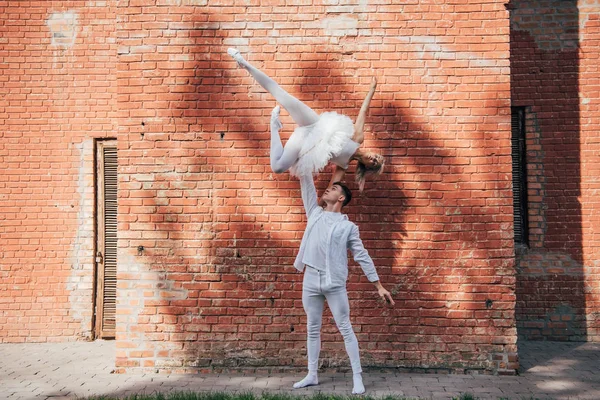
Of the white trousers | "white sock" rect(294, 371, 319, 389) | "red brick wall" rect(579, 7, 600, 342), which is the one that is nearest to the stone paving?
"white sock" rect(294, 371, 319, 389)

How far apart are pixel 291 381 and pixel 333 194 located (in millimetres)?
2018

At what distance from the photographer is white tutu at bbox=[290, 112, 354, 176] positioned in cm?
519

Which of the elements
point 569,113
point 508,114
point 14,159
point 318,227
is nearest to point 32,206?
point 14,159

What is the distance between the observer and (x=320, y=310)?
17.4ft

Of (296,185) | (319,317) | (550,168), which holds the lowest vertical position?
(319,317)

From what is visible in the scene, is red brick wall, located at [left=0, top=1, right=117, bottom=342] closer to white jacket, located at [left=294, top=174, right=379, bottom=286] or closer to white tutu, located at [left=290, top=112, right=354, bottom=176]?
white tutu, located at [left=290, top=112, right=354, bottom=176]

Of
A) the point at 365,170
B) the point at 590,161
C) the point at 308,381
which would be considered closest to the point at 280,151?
the point at 365,170

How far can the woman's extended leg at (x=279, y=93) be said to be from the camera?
5145 millimetres

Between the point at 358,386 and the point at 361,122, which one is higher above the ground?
the point at 361,122

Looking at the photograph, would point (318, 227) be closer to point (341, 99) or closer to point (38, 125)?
point (341, 99)

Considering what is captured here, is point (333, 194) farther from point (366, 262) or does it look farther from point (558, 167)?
point (558, 167)

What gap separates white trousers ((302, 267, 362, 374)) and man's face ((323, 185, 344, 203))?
716mm

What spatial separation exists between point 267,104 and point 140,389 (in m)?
3.34

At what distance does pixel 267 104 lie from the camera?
6.11 m
